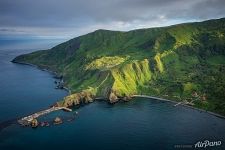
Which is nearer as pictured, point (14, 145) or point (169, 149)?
point (169, 149)

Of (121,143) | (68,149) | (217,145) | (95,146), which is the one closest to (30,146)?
(68,149)

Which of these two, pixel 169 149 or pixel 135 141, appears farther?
pixel 135 141

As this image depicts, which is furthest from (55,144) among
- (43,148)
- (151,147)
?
(151,147)

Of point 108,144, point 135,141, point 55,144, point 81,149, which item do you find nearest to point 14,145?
point 55,144

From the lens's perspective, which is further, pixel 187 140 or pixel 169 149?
Result: pixel 187 140

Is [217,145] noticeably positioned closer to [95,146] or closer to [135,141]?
[135,141]

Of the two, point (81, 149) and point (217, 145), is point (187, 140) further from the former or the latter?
point (81, 149)

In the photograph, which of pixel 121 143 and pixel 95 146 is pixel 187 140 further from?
pixel 95 146
